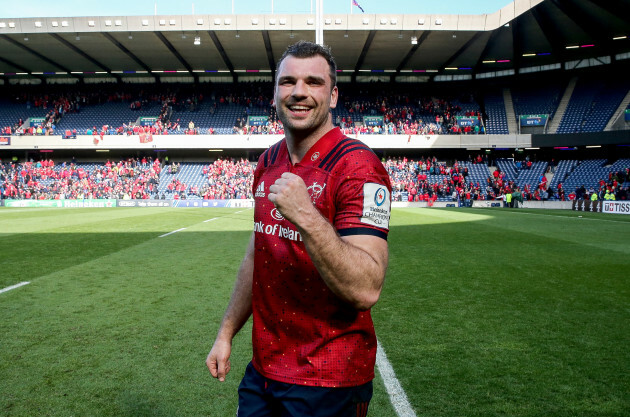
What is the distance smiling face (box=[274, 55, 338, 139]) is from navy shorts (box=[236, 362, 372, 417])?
40.8 inches

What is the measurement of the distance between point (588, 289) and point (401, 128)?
40.4 meters

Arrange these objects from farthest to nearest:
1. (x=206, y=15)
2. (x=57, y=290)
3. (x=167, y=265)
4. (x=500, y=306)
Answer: (x=206, y=15) → (x=167, y=265) → (x=57, y=290) → (x=500, y=306)

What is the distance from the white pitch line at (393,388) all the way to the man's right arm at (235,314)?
70.0 inches

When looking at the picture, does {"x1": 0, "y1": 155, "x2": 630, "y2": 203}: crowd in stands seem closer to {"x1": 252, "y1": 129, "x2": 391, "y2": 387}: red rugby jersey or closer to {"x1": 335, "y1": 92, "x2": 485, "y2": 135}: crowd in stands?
{"x1": 335, "y1": 92, "x2": 485, "y2": 135}: crowd in stands

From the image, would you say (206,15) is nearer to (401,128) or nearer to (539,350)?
(401,128)

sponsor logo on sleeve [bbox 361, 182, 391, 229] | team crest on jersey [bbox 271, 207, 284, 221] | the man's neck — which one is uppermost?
the man's neck

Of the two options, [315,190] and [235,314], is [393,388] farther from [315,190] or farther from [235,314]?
[315,190]

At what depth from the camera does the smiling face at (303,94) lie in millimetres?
1972

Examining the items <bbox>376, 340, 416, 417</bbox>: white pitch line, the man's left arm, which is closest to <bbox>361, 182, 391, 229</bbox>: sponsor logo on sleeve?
the man's left arm

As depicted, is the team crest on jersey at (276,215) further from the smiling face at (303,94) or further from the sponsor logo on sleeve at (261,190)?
the smiling face at (303,94)

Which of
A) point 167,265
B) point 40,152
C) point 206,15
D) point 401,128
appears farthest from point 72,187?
point 167,265

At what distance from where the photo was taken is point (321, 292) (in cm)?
182

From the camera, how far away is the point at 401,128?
46.8 m

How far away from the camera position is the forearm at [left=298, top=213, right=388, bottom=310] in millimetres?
1536
